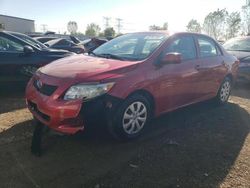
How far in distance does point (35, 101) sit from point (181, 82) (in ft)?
7.83

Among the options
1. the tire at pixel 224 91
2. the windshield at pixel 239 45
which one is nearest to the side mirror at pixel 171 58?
the tire at pixel 224 91

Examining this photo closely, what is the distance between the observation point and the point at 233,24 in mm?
42469

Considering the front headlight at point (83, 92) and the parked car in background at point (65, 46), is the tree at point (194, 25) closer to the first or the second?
the parked car in background at point (65, 46)

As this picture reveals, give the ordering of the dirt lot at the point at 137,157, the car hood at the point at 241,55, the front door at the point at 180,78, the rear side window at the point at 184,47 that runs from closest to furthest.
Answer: the dirt lot at the point at 137,157, the front door at the point at 180,78, the rear side window at the point at 184,47, the car hood at the point at 241,55

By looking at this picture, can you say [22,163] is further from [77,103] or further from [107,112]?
[107,112]

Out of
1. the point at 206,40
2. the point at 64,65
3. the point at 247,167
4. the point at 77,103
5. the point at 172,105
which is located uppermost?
the point at 206,40

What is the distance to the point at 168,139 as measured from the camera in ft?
14.7

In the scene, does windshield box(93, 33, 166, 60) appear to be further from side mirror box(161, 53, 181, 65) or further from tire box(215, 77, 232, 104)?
tire box(215, 77, 232, 104)

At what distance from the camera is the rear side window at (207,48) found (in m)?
5.70

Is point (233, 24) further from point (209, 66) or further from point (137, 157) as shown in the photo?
point (137, 157)

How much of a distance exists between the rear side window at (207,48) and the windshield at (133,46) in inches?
41.6

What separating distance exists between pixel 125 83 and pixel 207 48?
2.67 m

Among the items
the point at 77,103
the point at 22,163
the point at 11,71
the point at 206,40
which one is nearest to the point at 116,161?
the point at 77,103

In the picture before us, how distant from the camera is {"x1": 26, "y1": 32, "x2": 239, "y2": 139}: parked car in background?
148 inches
